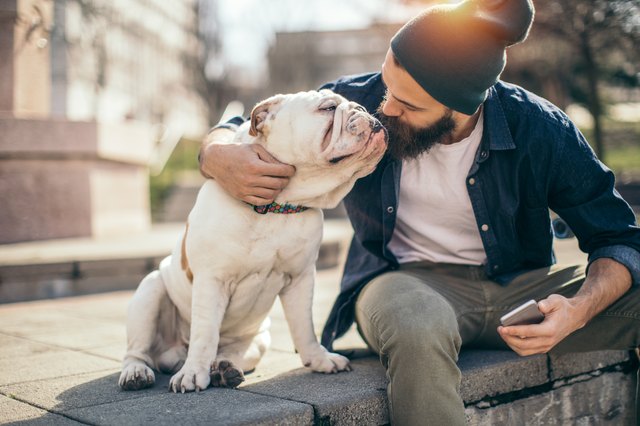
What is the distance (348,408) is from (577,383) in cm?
133

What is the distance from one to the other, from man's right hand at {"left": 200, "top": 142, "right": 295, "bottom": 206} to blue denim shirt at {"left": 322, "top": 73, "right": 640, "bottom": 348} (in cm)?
62

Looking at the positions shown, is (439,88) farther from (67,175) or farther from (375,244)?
(67,175)

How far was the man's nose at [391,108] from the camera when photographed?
2.93 m

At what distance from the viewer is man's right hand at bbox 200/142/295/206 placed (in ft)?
8.41

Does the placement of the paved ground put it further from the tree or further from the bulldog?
the tree

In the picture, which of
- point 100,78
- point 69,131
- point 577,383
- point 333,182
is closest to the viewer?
point 333,182

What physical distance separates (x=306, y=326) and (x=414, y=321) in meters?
0.51

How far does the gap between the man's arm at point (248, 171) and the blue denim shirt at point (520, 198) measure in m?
0.63

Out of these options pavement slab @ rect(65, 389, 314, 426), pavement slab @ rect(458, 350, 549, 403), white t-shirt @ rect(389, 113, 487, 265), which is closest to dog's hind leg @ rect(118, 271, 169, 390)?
pavement slab @ rect(65, 389, 314, 426)

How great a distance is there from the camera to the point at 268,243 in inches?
104

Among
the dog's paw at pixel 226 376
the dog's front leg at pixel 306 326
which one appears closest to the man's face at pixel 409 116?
the dog's front leg at pixel 306 326

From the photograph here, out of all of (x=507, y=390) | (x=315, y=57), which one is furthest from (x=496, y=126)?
(x=315, y=57)

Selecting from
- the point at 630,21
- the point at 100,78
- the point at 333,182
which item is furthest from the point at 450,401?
the point at 100,78

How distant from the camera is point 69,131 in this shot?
24.9 ft
